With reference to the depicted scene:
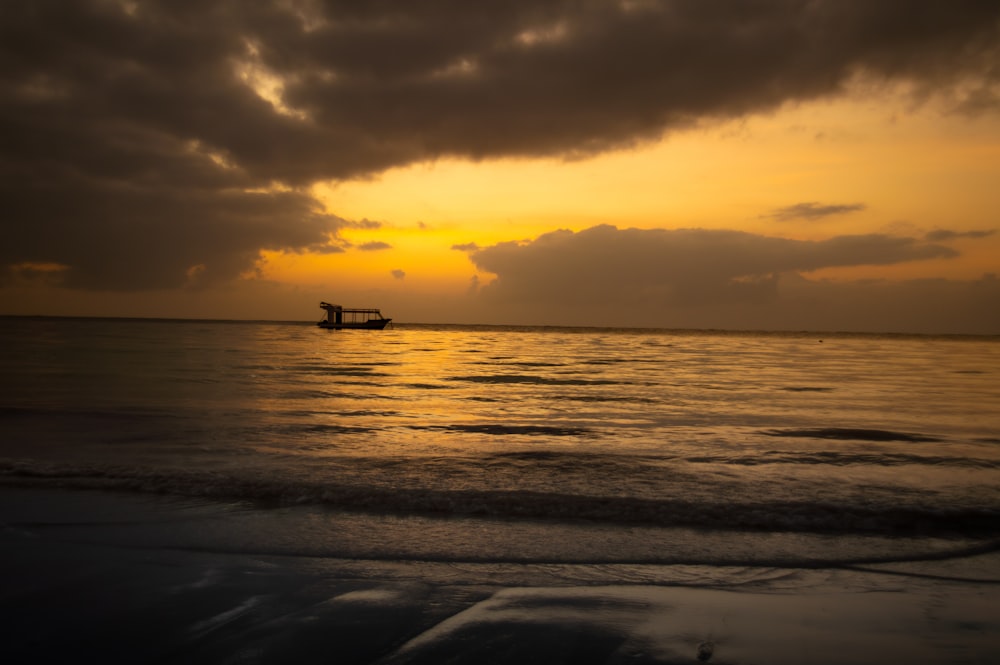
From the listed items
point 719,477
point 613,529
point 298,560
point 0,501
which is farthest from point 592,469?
point 0,501

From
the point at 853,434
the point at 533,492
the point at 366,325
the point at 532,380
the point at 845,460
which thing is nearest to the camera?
the point at 533,492

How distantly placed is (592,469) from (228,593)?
23.3 ft

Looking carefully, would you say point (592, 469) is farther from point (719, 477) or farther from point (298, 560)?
point (298, 560)

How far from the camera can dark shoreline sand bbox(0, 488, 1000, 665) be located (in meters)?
4.43

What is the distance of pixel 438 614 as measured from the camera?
16.5 ft

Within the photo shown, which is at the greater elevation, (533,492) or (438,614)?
(438,614)

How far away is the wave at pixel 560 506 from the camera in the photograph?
806 centimetres

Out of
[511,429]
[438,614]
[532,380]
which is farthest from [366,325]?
[438,614]

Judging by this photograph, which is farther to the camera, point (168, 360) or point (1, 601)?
point (168, 360)

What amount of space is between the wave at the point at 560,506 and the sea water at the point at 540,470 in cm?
4

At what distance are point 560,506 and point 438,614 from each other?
3.83m

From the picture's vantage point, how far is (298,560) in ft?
20.7

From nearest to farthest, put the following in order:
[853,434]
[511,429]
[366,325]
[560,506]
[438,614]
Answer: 1. [438,614]
2. [560,506]
3. [853,434]
4. [511,429]
5. [366,325]

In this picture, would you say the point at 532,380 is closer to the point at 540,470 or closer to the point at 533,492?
the point at 540,470
